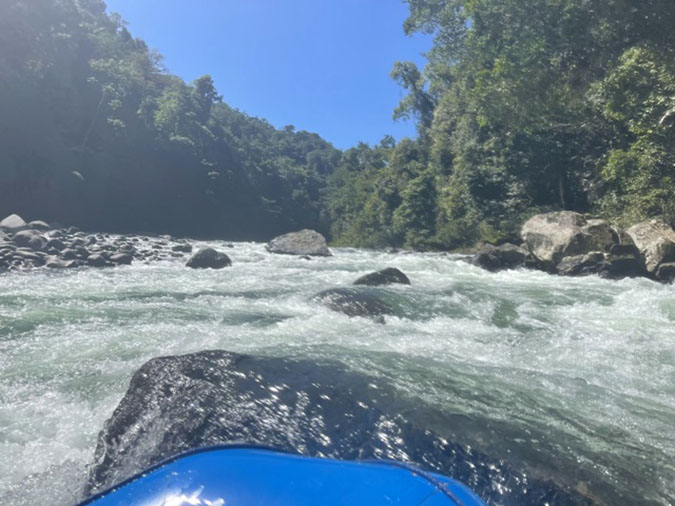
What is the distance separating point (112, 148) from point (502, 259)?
32.8 metres

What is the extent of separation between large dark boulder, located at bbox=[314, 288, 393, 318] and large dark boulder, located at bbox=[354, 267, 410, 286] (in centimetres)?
163

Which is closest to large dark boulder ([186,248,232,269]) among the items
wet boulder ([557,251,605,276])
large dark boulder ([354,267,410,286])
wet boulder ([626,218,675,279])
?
large dark boulder ([354,267,410,286])

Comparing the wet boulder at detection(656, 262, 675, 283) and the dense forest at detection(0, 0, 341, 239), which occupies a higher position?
the dense forest at detection(0, 0, 341, 239)

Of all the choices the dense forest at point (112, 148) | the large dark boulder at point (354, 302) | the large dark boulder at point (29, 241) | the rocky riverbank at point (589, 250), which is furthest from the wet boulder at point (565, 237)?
the dense forest at point (112, 148)

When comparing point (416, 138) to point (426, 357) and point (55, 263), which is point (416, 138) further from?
point (426, 357)

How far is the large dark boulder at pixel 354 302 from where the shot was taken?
5738mm

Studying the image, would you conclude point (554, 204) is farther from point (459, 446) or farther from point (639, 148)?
point (459, 446)

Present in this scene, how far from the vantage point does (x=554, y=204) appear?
18.0 meters

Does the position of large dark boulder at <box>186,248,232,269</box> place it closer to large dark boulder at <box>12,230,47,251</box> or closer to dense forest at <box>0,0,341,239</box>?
large dark boulder at <box>12,230,47,251</box>

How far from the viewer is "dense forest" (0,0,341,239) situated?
2909 centimetres

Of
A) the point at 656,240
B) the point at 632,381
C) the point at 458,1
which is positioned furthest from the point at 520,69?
the point at 458,1

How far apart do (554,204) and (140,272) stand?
15.1 metres

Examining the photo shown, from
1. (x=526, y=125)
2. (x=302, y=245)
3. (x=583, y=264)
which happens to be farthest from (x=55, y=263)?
(x=526, y=125)

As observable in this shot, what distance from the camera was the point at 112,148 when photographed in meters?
35.8
